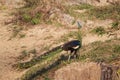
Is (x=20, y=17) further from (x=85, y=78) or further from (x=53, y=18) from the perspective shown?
(x=85, y=78)

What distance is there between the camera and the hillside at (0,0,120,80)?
9.64 meters

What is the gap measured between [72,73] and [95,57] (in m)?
2.18

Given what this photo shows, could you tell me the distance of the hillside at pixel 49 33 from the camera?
9.64m

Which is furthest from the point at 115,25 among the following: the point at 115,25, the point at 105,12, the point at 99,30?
the point at 105,12

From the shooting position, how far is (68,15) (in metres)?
13.0

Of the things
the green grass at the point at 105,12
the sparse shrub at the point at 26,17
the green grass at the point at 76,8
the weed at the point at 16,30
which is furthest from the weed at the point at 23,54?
the green grass at the point at 105,12

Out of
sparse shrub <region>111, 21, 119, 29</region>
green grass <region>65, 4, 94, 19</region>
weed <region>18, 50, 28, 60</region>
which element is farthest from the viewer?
green grass <region>65, 4, 94, 19</region>

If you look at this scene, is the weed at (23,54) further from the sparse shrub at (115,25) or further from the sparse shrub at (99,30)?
the sparse shrub at (115,25)

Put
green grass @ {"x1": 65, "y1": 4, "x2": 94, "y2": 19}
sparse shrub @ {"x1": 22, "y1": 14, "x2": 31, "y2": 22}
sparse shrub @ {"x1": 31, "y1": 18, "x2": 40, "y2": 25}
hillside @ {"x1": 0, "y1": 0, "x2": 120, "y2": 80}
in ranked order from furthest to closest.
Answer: sparse shrub @ {"x1": 22, "y1": 14, "x2": 31, "y2": 22}
sparse shrub @ {"x1": 31, "y1": 18, "x2": 40, "y2": 25}
green grass @ {"x1": 65, "y1": 4, "x2": 94, "y2": 19}
hillside @ {"x1": 0, "y1": 0, "x2": 120, "y2": 80}

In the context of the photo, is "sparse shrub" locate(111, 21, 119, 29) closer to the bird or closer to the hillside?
the hillside

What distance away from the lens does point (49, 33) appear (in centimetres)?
1247

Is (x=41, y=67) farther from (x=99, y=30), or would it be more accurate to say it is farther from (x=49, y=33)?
(x=99, y=30)

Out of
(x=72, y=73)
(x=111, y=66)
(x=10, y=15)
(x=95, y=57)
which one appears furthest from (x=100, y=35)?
(x=111, y=66)

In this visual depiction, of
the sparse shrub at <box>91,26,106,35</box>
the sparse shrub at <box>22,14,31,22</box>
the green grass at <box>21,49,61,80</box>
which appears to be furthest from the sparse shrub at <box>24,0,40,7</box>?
the green grass at <box>21,49,61,80</box>
